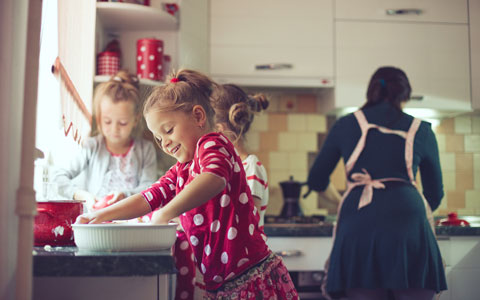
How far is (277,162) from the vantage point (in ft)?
9.57

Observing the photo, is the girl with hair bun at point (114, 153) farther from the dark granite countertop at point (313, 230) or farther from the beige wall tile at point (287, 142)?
the beige wall tile at point (287, 142)

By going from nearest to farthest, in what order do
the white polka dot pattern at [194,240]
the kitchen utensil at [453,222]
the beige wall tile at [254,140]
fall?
the white polka dot pattern at [194,240]
the kitchen utensil at [453,222]
the beige wall tile at [254,140]

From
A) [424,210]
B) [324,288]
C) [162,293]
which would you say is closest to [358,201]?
[424,210]

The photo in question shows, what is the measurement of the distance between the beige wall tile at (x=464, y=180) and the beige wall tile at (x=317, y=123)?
0.77 meters

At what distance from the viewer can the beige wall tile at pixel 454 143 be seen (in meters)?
3.01

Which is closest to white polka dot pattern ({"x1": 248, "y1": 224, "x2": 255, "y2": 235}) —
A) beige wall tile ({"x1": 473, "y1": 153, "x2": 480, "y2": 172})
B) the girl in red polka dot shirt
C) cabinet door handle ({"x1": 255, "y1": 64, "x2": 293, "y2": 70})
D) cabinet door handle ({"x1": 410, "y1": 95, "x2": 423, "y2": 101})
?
the girl in red polka dot shirt

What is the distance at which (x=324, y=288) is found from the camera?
1.85m

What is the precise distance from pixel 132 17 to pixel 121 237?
1.61 metres

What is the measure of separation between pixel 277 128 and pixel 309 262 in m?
0.88

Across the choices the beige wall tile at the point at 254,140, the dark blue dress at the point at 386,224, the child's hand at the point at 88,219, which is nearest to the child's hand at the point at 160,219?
the child's hand at the point at 88,219

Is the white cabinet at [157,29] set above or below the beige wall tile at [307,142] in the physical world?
above

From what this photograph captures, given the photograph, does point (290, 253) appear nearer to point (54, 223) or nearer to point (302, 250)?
point (302, 250)

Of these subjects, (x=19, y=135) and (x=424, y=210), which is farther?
(x=424, y=210)

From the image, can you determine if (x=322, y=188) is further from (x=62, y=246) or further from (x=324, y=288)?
(x=62, y=246)
